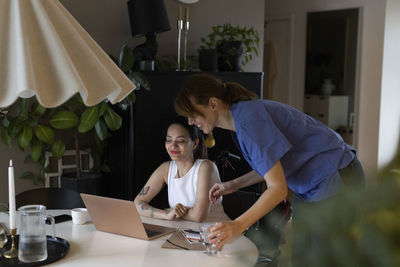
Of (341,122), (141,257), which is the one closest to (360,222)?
(141,257)

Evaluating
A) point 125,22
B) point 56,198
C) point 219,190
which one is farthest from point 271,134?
point 125,22

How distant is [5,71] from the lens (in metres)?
1.12

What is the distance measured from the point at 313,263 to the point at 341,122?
6169mm

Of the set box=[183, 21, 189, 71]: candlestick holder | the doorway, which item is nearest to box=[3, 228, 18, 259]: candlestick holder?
box=[183, 21, 189, 71]: candlestick holder

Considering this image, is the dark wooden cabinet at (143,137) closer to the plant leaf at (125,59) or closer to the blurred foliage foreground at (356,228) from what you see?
the plant leaf at (125,59)

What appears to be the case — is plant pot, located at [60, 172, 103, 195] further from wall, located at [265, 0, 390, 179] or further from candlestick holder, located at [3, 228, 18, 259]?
wall, located at [265, 0, 390, 179]

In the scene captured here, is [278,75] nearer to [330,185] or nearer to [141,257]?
[330,185]

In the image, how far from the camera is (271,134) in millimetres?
1896

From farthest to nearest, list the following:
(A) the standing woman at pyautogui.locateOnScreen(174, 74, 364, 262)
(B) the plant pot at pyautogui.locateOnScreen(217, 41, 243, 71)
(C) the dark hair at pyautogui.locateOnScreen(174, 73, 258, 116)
Answer: (B) the plant pot at pyautogui.locateOnScreen(217, 41, 243, 71)
(C) the dark hair at pyautogui.locateOnScreen(174, 73, 258, 116)
(A) the standing woman at pyautogui.locateOnScreen(174, 74, 364, 262)

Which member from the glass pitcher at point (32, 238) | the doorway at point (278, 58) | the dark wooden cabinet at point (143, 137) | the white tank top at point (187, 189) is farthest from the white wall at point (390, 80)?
the glass pitcher at point (32, 238)

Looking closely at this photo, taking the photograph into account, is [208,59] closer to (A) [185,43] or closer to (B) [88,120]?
(A) [185,43]

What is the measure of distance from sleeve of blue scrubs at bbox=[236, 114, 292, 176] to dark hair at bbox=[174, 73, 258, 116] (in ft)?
0.54

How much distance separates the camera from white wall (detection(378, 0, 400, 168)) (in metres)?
5.36

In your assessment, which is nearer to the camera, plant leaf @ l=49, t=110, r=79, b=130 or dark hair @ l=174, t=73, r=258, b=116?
dark hair @ l=174, t=73, r=258, b=116
